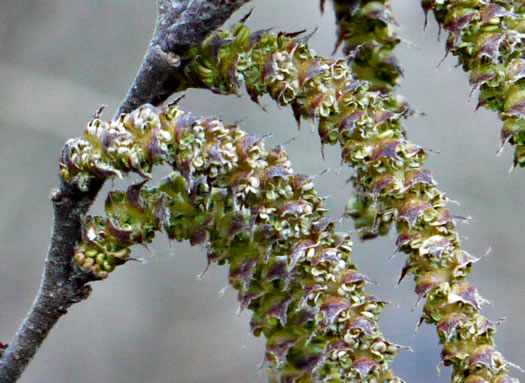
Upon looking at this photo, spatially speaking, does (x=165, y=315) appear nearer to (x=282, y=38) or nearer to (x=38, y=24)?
(x=38, y=24)

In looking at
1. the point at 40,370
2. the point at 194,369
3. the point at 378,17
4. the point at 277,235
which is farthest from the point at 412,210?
the point at 40,370

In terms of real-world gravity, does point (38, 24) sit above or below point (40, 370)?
above

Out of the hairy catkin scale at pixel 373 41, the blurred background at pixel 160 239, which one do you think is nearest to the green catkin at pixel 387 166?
the hairy catkin scale at pixel 373 41

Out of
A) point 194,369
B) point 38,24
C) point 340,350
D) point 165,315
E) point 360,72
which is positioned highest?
point 38,24

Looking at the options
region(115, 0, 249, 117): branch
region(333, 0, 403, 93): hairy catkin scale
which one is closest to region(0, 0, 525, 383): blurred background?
region(333, 0, 403, 93): hairy catkin scale

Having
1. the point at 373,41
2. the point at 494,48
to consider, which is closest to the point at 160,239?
the point at 373,41

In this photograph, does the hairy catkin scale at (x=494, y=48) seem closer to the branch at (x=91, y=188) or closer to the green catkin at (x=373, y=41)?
the green catkin at (x=373, y=41)

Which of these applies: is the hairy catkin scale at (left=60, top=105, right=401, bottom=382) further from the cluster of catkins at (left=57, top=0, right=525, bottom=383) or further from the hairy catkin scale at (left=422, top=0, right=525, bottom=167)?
the hairy catkin scale at (left=422, top=0, right=525, bottom=167)
